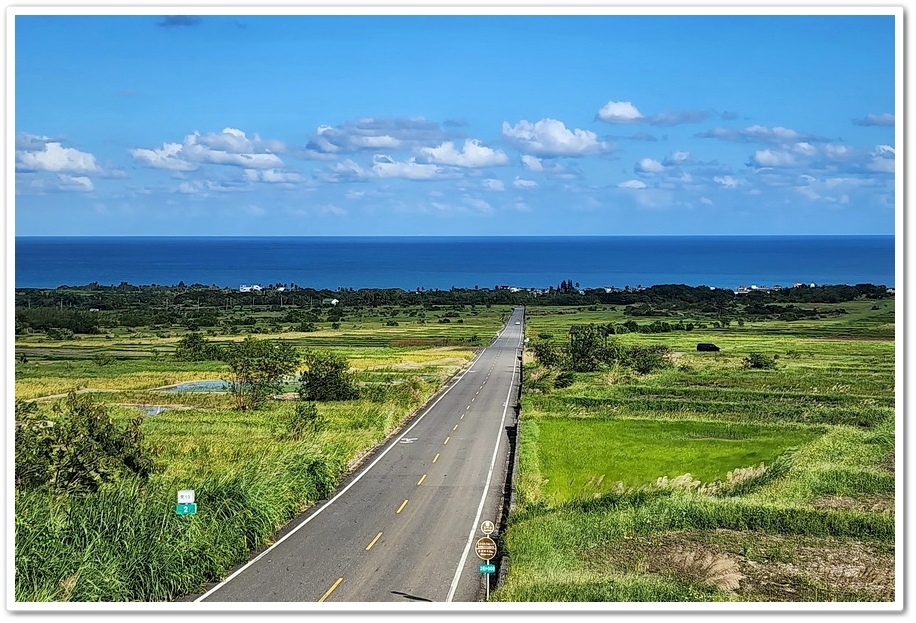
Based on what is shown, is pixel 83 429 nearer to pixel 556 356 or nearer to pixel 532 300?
pixel 556 356

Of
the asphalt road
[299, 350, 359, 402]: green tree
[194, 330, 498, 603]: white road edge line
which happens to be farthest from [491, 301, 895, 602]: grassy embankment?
[299, 350, 359, 402]: green tree

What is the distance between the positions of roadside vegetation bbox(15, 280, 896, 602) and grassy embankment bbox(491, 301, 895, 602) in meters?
0.10

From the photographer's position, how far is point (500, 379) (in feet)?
204

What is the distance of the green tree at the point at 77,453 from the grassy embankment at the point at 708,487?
11.5m

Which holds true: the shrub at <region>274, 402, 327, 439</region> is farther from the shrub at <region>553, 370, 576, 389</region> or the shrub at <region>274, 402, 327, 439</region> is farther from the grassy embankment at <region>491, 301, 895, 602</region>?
the shrub at <region>553, 370, 576, 389</region>

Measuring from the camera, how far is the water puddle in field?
56.9 meters

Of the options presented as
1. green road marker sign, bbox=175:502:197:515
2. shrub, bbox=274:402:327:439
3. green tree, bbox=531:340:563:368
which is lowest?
shrub, bbox=274:402:327:439

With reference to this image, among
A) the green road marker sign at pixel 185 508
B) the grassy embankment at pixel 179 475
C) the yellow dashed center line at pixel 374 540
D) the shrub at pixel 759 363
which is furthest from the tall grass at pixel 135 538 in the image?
the shrub at pixel 759 363

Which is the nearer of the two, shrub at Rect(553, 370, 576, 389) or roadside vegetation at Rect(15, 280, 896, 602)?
roadside vegetation at Rect(15, 280, 896, 602)

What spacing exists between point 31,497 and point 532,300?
144 metres

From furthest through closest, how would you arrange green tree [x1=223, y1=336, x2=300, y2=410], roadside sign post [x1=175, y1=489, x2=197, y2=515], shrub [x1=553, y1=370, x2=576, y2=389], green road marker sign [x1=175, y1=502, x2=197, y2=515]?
shrub [x1=553, y1=370, x2=576, y2=389] < green tree [x1=223, y1=336, x2=300, y2=410] < green road marker sign [x1=175, y1=502, x2=197, y2=515] < roadside sign post [x1=175, y1=489, x2=197, y2=515]

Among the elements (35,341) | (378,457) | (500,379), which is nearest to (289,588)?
(378,457)

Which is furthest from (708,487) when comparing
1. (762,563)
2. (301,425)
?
(301,425)

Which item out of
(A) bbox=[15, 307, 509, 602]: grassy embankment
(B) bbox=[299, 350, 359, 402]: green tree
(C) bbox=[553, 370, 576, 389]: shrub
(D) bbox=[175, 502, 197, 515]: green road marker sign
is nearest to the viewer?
(A) bbox=[15, 307, 509, 602]: grassy embankment
